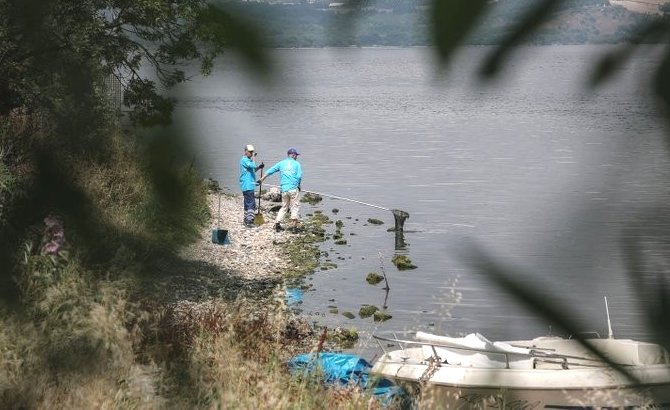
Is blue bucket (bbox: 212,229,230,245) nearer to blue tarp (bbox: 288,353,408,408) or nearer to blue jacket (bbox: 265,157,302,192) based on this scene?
blue jacket (bbox: 265,157,302,192)

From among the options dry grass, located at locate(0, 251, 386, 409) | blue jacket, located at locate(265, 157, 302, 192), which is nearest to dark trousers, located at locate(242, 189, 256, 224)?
dry grass, located at locate(0, 251, 386, 409)

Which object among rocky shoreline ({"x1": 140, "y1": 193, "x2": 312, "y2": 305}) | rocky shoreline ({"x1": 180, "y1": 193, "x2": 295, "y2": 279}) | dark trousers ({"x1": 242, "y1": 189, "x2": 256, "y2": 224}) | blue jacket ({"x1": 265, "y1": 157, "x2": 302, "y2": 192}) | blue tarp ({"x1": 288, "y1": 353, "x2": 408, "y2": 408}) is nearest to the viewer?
blue jacket ({"x1": 265, "y1": 157, "x2": 302, "y2": 192})

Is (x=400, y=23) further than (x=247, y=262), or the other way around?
(x=247, y=262)

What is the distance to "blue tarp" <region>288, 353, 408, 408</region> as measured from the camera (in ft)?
16.7

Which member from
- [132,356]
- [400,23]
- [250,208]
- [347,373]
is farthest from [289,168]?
[250,208]

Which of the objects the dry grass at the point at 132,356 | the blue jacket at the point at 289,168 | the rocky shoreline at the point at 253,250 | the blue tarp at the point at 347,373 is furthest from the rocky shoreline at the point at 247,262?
the blue jacket at the point at 289,168

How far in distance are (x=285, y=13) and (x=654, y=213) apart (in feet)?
0.57

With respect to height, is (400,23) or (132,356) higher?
(132,356)

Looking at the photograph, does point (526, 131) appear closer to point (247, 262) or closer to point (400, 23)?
point (400, 23)

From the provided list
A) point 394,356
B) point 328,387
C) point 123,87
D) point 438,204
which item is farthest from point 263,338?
point 123,87

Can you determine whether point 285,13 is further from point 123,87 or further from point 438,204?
point 438,204

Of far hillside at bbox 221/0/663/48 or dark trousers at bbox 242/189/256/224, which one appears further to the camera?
dark trousers at bbox 242/189/256/224

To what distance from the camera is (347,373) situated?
5.61 metres

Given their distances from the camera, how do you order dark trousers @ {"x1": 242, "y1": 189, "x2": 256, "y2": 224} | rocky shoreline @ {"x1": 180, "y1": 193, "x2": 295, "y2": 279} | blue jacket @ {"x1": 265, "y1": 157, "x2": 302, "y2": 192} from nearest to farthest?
blue jacket @ {"x1": 265, "y1": 157, "x2": 302, "y2": 192}, rocky shoreline @ {"x1": 180, "y1": 193, "x2": 295, "y2": 279}, dark trousers @ {"x1": 242, "y1": 189, "x2": 256, "y2": 224}
